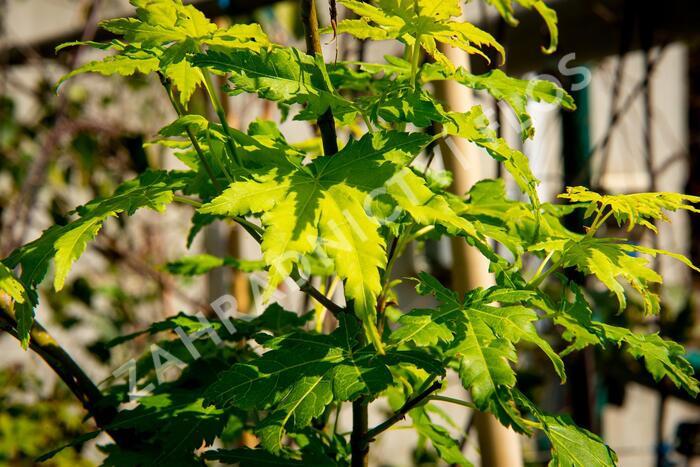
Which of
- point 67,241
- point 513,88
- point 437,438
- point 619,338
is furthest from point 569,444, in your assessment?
point 67,241

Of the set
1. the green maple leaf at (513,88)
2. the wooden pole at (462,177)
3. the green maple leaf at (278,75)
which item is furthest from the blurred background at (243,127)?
the green maple leaf at (513,88)

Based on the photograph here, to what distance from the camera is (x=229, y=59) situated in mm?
542

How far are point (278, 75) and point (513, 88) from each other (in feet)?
0.72

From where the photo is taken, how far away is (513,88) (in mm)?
619

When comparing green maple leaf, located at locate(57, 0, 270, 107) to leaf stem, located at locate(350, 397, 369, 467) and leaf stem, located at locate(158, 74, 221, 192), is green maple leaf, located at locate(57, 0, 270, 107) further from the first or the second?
leaf stem, located at locate(350, 397, 369, 467)

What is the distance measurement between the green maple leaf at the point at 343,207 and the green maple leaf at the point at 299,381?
0.03 metres

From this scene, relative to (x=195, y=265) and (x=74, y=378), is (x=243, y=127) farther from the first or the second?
(x=74, y=378)

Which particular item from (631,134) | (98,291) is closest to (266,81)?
(98,291)

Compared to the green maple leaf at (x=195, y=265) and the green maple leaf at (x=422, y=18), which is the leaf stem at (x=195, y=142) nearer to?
the green maple leaf at (x=422, y=18)

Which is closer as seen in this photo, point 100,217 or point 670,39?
point 100,217

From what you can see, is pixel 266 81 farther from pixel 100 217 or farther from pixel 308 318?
pixel 308 318

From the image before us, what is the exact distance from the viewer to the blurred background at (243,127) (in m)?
1.26

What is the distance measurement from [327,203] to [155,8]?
22cm

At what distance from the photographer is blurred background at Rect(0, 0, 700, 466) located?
1.26 metres
